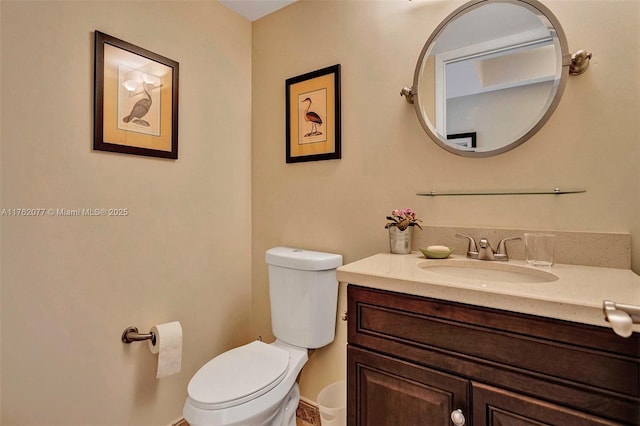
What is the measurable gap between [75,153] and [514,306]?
1584mm

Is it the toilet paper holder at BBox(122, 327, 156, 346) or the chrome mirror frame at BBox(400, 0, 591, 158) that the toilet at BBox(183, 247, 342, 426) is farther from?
the chrome mirror frame at BBox(400, 0, 591, 158)

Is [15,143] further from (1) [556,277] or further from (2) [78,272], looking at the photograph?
(1) [556,277]

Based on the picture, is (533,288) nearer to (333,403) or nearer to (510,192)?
(510,192)

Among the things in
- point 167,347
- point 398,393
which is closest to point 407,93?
point 398,393

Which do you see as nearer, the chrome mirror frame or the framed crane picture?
the chrome mirror frame

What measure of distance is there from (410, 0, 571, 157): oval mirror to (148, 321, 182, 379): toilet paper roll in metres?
1.45

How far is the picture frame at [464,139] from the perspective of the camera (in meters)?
1.26

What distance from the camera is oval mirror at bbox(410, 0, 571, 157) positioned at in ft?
3.70

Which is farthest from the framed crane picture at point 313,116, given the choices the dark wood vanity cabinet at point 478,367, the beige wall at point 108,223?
the dark wood vanity cabinet at point 478,367

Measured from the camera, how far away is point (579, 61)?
41.8 inches

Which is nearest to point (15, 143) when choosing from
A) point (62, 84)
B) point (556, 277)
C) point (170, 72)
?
point (62, 84)

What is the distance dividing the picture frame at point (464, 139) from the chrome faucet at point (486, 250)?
373mm

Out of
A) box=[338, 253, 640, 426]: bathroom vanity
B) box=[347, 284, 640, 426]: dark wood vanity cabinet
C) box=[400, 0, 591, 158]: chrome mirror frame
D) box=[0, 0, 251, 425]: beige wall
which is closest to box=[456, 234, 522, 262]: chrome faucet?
box=[338, 253, 640, 426]: bathroom vanity

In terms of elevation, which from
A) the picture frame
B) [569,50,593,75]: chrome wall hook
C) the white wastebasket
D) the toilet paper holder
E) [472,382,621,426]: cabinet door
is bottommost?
the white wastebasket
